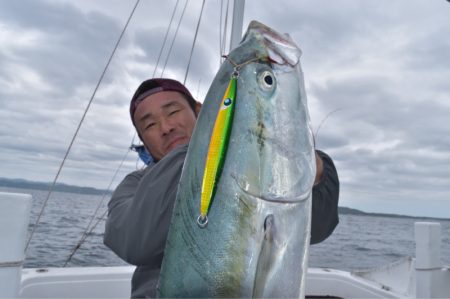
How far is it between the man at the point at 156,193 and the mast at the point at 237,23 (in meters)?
1.27

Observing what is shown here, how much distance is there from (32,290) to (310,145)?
3.90 m

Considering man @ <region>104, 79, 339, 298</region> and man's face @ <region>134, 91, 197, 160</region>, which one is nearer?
man @ <region>104, 79, 339, 298</region>

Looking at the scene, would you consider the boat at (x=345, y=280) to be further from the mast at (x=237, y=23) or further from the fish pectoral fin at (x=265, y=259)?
the fish pectoral fin at (x=265, y=259)

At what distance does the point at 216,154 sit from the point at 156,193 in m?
0.48

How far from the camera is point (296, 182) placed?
111 cm

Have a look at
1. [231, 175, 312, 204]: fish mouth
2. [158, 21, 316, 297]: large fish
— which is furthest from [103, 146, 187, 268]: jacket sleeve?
[231, 175, 312, 204]: fish mouth

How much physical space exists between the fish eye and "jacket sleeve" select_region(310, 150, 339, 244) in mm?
574

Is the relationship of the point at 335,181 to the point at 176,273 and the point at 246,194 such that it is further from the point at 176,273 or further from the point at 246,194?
the point at 176,273

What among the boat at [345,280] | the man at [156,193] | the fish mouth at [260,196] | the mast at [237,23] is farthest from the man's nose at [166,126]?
the boat at [345,280]

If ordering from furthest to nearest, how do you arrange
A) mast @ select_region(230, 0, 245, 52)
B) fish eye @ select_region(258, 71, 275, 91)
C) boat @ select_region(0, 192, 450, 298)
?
1. boat @ select_region(0, 192, 450, 298)
2. mast @ select_region(230, 0, 245, 52)
3. fish eye @ select_region(258, 71, 275, 91)

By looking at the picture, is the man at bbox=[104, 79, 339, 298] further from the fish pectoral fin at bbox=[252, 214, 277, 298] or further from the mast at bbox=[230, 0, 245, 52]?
the mast at bbox=[230, 0, 245, 52]

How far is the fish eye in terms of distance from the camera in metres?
1.16

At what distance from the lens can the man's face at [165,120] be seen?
2090 mm

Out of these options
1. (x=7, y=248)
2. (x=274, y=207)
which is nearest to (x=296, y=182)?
(x=274, y=207)
